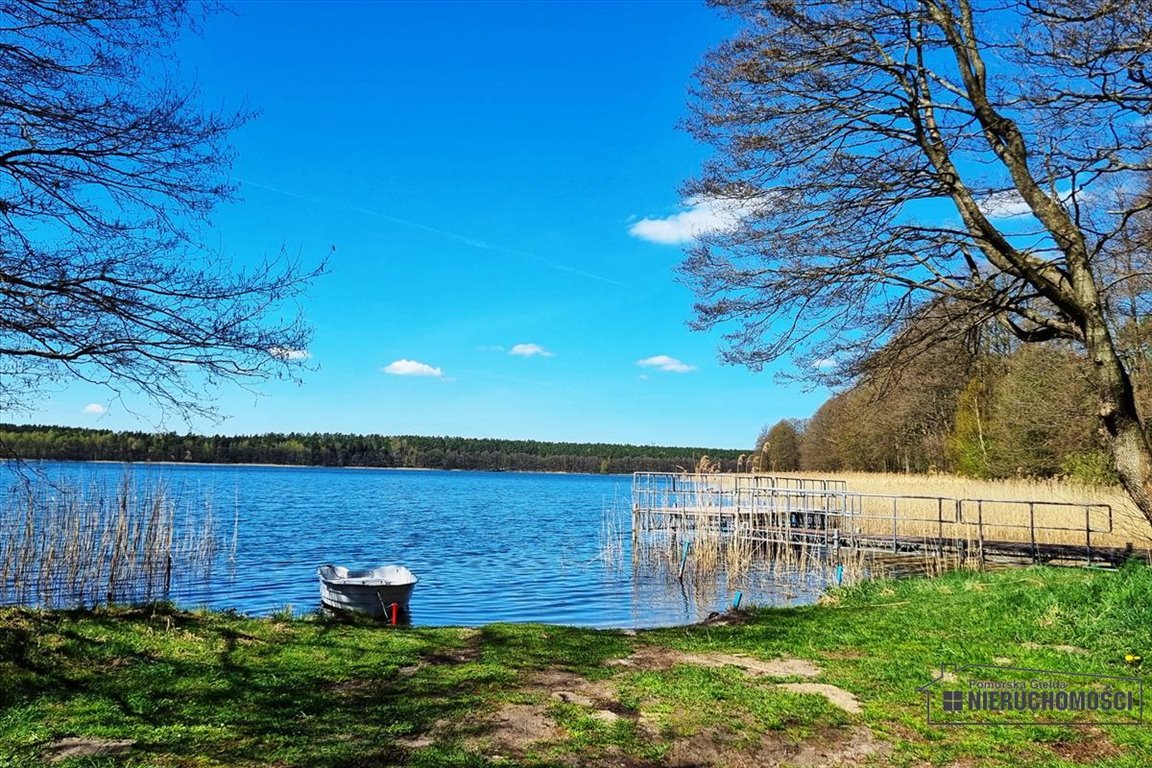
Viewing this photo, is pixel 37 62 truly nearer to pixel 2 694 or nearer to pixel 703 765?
pixel 2 694

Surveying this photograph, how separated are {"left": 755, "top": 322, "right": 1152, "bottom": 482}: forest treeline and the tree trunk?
946 millimetres

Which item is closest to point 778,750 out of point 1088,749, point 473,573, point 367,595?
point 1088,749

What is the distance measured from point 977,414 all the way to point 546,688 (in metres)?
31.2

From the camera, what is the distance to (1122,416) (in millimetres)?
7492

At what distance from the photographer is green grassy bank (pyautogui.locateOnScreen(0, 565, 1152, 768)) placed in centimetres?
481

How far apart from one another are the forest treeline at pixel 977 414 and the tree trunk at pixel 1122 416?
95cm

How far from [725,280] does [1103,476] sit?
21.5 m

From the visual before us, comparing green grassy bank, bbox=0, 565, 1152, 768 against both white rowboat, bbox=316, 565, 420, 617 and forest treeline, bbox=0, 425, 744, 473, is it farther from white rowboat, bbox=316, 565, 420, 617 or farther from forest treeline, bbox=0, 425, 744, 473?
forest treeline, bbox=0, 425, 744, 473

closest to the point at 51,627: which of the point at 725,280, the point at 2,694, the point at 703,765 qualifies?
the point at 2,694

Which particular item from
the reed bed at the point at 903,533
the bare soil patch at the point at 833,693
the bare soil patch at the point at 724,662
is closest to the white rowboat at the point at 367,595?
the bare soil patch at the point at 724,662

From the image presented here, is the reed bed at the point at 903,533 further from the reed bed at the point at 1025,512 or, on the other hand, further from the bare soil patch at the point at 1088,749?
the bare soil patch at the point at 1088,749

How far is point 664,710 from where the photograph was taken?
5.75 meters

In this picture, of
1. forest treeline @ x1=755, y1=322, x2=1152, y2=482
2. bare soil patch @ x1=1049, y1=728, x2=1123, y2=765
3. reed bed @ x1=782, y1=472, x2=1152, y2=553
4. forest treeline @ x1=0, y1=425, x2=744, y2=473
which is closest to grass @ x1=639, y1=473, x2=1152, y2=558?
reed bed @ x1=782, y1=472, x2=1152, y2=553

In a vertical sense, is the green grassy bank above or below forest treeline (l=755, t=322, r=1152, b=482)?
below
